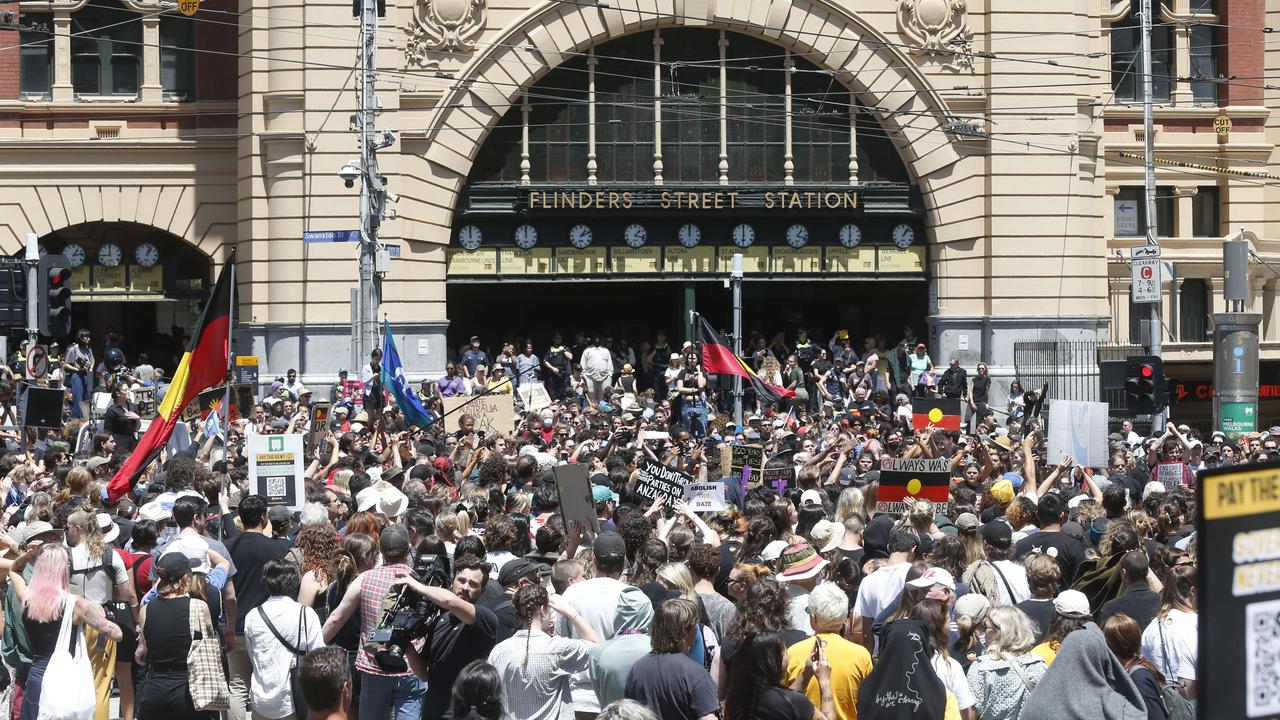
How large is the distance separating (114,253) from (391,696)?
31.0m

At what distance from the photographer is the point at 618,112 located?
3809 centimetres

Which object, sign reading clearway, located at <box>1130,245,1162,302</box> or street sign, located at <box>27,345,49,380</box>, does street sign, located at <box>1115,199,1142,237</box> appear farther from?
street sign, located at <box>27,345,49,380</box>

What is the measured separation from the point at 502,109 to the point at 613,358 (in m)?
5.79

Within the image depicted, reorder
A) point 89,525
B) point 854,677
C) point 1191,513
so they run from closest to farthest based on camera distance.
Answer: point 854,677 < point 89,525 < point 1191,513

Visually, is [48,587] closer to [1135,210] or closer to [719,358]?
[719,358]

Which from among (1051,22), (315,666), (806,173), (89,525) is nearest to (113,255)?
(806,173)

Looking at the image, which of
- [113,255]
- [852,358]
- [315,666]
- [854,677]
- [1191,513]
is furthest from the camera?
[113,255]

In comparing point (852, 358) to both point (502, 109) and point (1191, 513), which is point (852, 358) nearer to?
point (502, 109)

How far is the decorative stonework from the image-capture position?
1467 inches

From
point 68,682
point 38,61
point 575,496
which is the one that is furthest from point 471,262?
point 68,682

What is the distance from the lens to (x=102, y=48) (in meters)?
38.2

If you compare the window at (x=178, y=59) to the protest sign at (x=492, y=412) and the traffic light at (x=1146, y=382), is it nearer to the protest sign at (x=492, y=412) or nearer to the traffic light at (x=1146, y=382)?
the protest sign at (x=492, y=412)

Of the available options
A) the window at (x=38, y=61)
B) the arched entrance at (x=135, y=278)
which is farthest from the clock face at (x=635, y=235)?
the window at (x=38, y=61)

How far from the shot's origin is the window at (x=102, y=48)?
38062mm
